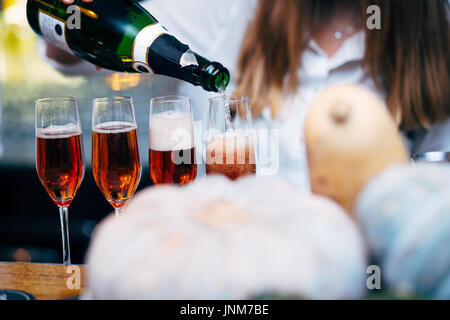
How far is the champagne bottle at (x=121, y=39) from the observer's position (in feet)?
2.43

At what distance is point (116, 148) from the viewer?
26.6 inches

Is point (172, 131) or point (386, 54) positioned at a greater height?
point (386, 54)

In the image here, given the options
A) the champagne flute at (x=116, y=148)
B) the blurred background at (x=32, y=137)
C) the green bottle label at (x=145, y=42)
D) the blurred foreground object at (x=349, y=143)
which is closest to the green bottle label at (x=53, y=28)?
the green bottle label at (x=145, y=42)

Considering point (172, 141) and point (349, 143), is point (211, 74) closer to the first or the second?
point (172, 141)

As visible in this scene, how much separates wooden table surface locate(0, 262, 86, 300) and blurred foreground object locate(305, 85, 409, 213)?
1.16 ft

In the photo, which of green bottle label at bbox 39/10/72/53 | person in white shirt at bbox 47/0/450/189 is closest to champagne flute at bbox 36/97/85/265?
green bottle label at bbox 39/10/72/53

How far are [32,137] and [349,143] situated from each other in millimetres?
2270

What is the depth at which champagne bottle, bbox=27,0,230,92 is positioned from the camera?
0.74 meters

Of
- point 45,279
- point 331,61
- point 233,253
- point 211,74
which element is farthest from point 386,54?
point 233,253

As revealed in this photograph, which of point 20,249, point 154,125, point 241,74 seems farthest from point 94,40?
point 20,249

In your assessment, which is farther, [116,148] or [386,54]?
[386,54]

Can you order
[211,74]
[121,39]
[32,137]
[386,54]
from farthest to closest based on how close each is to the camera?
[32,137]
[386,54]
[121,39]
[211,74]

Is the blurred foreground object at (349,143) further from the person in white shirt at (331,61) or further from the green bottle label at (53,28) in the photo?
the person in white shirt at (331,61)

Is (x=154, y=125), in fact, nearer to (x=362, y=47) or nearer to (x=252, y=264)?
(x=252, y=264)
